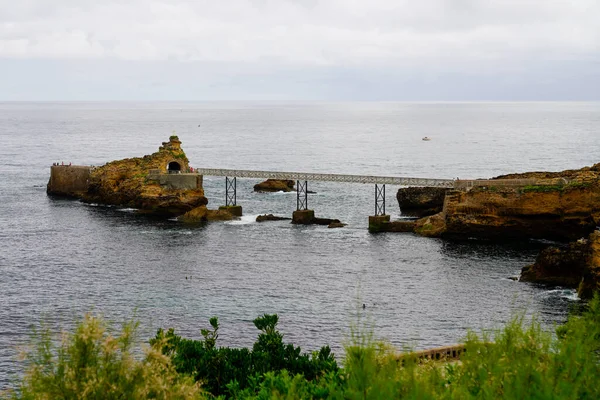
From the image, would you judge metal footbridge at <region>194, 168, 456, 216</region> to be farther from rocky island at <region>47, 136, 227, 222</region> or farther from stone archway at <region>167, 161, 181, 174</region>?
rocky island at <region>47, 136, 227, 222</region>

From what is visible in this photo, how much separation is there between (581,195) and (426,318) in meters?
37.0

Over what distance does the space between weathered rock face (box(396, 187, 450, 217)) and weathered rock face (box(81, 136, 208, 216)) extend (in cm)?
2741

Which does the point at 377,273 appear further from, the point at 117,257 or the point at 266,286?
the point at 117,257

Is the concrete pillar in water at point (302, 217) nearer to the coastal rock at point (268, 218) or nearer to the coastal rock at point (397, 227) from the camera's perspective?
the coastal rock at point (268, 218)

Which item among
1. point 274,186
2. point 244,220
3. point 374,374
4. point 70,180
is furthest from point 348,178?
point 374,374

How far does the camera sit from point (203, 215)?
112 meters

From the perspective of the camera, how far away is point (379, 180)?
11769 centimetres

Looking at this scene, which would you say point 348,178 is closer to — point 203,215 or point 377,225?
point 377,225

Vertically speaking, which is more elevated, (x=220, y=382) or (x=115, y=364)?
(x=115, y=364)

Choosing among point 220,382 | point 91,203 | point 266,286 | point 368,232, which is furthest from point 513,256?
point 91,203

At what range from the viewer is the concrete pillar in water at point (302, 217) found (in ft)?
355

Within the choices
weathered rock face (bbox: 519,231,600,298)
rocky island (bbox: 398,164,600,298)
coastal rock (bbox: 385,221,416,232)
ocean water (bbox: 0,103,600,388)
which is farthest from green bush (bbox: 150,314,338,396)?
coastal rock (bbox: 385,221,416,232)

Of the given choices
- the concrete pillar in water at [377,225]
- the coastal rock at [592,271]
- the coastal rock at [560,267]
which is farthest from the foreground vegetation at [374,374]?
the concrete pillar in water at [377,225]

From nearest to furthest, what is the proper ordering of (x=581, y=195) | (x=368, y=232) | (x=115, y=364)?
(x=115, y=364) < (x=581, y=195) < (x=368, y=232)
